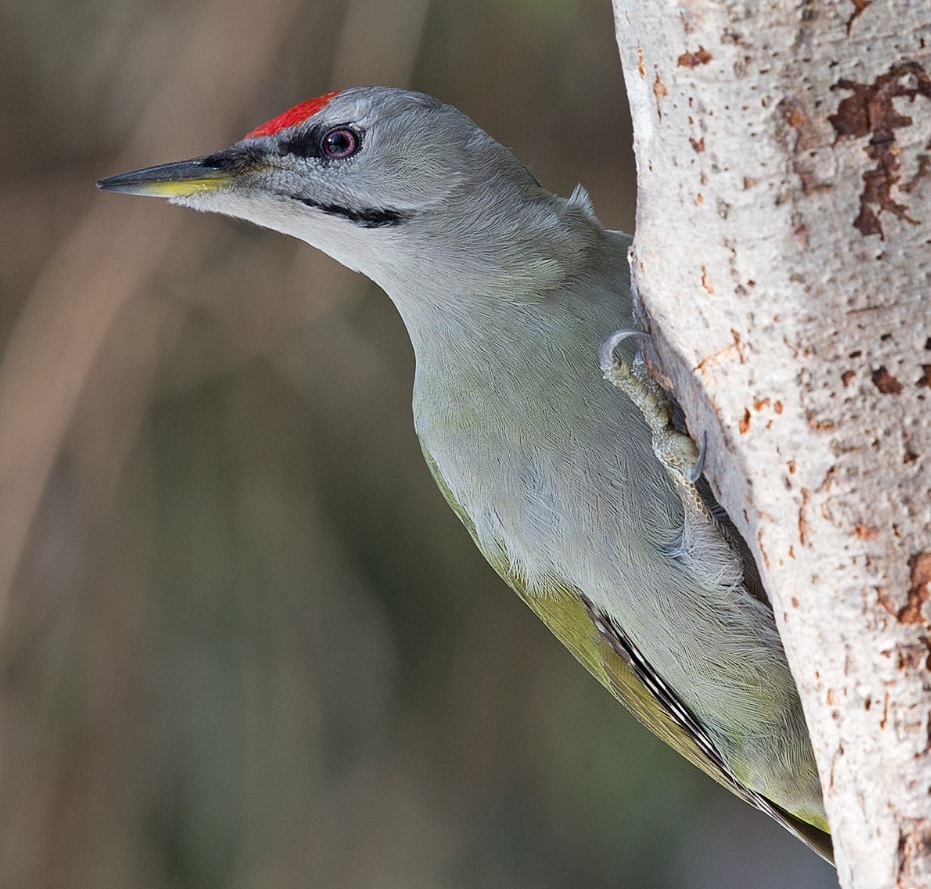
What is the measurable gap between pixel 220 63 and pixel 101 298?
3.06 ft

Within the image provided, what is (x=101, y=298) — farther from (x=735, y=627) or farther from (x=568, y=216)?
(x=735, y=627)

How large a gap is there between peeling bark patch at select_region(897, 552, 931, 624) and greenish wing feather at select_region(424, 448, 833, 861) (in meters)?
1.16

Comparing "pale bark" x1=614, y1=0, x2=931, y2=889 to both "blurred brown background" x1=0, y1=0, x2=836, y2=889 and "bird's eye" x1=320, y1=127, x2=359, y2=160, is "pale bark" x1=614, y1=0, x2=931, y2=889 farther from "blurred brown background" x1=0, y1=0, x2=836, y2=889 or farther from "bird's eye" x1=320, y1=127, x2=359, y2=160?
"blurred brown background" x1=0, y1=0, x2=836, y2=889

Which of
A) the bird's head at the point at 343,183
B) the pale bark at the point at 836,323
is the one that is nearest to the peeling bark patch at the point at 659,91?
the pale bark at the point at 836,323

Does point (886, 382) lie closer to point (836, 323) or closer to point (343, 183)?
point (836, 323)

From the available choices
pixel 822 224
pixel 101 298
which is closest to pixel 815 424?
pixel 822 224

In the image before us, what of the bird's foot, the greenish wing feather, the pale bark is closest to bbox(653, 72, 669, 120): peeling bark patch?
the pale bark

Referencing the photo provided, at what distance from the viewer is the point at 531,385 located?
2328 millimetres

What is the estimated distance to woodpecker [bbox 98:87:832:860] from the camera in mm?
2316

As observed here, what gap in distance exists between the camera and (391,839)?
4.11 metres

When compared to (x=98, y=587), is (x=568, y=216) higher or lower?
higher

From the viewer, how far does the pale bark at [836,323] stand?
4.54 ft

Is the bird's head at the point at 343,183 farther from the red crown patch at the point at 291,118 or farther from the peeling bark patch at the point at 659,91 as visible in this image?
the peeling bark patch at the point at 659,91

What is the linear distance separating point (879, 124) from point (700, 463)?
646mm
